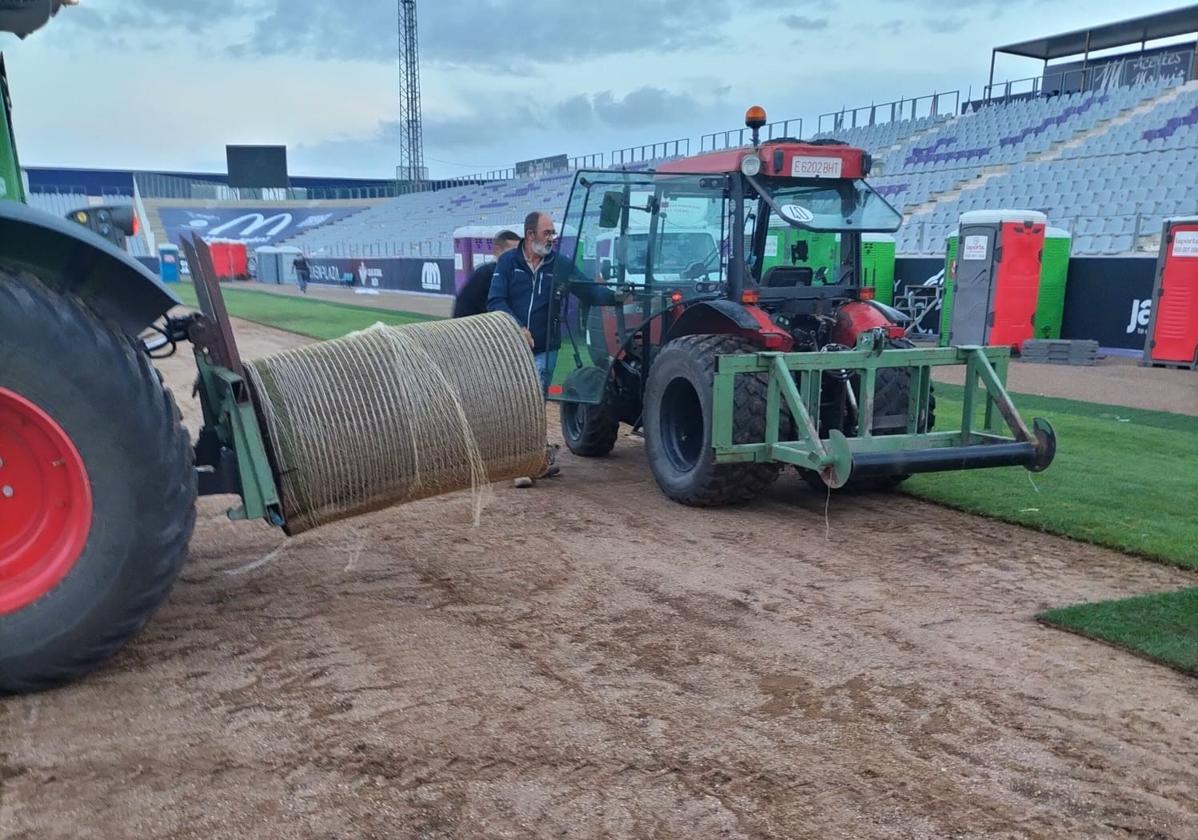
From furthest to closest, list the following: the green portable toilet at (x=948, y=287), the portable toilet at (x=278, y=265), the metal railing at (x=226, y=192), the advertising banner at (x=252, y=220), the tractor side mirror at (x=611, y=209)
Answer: the metal railing at (x=226, y=192)
the advertising banner at (x=252, y=220)
the portable toilet at (x=278, y=265)
the green portable toilet at (x=948, y=287)
the tractor side mirror at (x=611, y=209)

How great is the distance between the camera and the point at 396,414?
4.32m

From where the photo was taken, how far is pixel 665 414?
21.9 feet

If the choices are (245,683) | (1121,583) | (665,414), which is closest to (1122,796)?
(1121,583)

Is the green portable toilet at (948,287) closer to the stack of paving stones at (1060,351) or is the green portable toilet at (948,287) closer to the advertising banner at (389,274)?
the stack of paving stones at (1060,351)

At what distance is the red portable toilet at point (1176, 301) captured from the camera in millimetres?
13898

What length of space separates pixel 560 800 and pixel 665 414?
3.97 metres

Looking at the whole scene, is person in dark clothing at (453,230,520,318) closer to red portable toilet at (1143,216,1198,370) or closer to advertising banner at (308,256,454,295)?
red portable toilet at (1143,216,1198,370)

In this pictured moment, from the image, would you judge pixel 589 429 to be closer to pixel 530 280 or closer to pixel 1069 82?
pixel 530 280

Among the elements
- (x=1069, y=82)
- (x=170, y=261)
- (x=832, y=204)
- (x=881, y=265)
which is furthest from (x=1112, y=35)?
(x=170, y=261)

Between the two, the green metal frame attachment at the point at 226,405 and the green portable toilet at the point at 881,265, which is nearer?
the green metal frame attachment at the point at 226,405

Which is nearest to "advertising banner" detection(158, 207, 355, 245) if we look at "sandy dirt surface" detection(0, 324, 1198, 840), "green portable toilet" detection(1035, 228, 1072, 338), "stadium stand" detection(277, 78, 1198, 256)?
"stadium stand" detection(277, 78, 1198, 256)

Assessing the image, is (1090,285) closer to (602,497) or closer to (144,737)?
(602,497)

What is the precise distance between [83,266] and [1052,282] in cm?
1584

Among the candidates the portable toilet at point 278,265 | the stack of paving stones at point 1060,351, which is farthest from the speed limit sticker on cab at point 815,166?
the portable toilet at point 278,265
